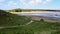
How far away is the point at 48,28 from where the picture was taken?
252 centimetres

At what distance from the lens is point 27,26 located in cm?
252

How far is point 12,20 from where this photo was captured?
2.53 m

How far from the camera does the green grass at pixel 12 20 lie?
2.50 metres

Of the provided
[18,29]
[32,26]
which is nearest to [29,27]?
[32,26]

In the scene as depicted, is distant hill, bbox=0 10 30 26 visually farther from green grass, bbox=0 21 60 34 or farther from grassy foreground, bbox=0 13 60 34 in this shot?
green grass, bbox=0 21 60 34

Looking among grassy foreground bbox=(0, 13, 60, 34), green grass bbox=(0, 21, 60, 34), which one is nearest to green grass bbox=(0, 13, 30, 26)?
grassy foreground bbox=(0, 13, 60, 34)

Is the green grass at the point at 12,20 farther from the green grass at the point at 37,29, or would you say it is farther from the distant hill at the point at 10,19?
the green grass at the point at 37,29

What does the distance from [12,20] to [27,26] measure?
33 centimetres

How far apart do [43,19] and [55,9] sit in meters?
0.33

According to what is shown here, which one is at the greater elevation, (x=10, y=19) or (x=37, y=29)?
(x=10, y=19)

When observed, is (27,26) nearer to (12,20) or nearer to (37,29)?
(37,29)

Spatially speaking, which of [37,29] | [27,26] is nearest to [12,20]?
[27,26]

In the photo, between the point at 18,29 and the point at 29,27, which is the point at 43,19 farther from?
the point at 18,29

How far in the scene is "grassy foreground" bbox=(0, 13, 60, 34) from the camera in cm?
248
